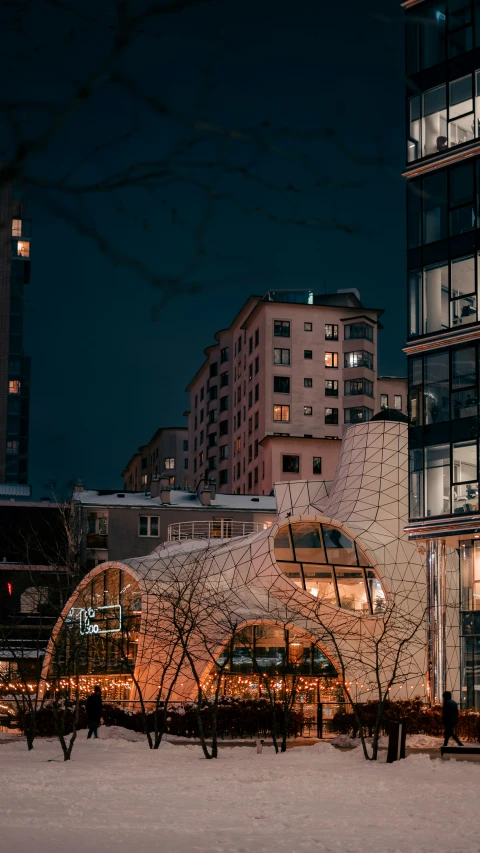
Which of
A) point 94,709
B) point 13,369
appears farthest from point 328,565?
point 13,369

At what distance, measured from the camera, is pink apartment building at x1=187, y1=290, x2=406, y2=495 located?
3917 inches

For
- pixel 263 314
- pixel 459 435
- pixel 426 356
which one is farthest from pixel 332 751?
pixel 263 314

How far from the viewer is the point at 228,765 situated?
2741 cm

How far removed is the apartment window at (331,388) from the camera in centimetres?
10350

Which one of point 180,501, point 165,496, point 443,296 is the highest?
point 443,296

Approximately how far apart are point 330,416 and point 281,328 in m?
8.51

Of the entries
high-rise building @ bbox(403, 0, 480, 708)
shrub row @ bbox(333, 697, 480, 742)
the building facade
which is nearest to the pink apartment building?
the building facade

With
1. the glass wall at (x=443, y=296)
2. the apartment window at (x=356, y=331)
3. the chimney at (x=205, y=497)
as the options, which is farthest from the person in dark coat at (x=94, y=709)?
the apartment window at (x=356, y=331)

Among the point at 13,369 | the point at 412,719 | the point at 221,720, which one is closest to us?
the point at 412,719

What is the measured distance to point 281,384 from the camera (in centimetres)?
10181

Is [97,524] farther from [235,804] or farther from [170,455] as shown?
[170,455]

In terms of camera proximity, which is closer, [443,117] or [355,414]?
[443,117]

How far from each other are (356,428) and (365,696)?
1669 cm

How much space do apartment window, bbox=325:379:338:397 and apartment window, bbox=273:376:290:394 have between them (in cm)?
376
